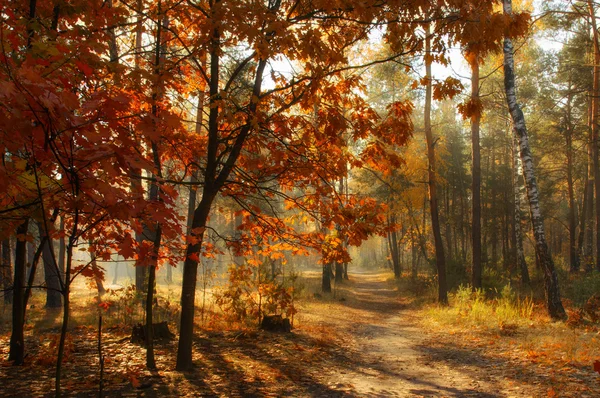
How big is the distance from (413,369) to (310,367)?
5.62 feet

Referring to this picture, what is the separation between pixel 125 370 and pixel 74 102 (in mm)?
4776

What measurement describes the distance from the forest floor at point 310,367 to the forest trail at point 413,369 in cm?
2

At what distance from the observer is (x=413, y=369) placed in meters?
6.70

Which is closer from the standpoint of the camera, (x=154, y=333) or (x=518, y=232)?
(x=154, y=333)

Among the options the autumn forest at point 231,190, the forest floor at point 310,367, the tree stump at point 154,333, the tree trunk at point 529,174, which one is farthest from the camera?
the tree trunk at point 529,174

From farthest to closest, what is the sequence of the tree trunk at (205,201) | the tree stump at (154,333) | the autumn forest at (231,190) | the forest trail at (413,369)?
the tree stump at (154,333) < the tree trunk at (205,201) < the forest trail at (413,369) < the autumn forest at (231,190)

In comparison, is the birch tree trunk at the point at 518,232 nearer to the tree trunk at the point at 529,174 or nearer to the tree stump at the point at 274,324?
the tree trunk at the point at 529,174

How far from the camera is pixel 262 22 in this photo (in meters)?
4.58

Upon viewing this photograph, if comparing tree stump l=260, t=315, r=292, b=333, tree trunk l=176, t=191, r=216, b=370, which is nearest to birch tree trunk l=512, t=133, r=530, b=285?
tree stump l=260, t=315, r=292, b=333

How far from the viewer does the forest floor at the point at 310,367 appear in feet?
16.8

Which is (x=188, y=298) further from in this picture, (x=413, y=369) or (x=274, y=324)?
(x=413, y=369)

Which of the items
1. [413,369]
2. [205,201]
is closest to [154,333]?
[205,201]

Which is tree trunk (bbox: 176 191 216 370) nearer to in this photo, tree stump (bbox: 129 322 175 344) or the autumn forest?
the autumn forest

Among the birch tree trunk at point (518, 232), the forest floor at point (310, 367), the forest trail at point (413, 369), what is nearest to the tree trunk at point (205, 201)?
the forest floor at point (310, 367)
